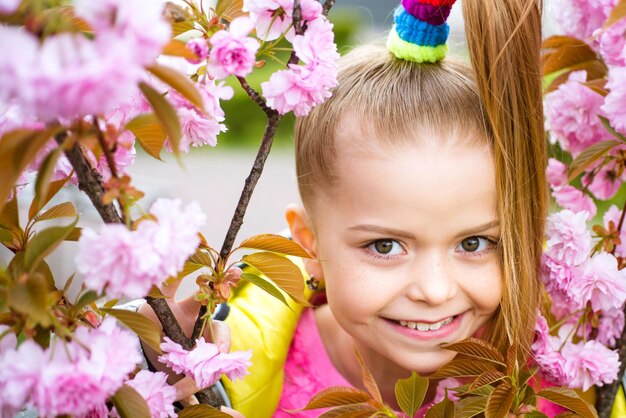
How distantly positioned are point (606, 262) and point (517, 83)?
0.30 metres

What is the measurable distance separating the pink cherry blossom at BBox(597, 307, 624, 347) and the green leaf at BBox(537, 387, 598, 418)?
11.9 inches

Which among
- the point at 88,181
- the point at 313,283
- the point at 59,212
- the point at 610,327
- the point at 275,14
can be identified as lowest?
the point at 313,283

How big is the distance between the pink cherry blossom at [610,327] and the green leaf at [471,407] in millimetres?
396

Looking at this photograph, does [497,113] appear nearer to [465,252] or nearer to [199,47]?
[465,252]

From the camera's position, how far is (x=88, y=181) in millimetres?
742

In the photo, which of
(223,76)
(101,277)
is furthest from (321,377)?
(101,277)

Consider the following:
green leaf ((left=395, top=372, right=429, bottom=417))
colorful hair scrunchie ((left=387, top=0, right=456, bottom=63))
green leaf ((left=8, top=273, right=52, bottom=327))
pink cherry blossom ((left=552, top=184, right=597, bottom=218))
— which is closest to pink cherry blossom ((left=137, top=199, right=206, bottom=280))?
green leaf ((left=8, top=273, right=52, bottom=327))

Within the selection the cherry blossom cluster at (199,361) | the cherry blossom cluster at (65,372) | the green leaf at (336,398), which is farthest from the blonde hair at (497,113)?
the cherry blossom cluster at (65,372)

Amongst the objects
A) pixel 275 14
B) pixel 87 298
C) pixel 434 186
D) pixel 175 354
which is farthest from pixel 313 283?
pixel 87 298

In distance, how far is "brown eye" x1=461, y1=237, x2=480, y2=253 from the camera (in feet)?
4.21

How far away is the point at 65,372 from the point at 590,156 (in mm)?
836

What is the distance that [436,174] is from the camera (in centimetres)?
123

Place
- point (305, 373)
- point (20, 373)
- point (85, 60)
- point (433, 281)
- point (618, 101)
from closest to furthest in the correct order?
point (85, 60) < point (20, 373) < point (618, 101) < point (433, 281) < point (305, 373)

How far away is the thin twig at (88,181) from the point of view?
72 centimetres
